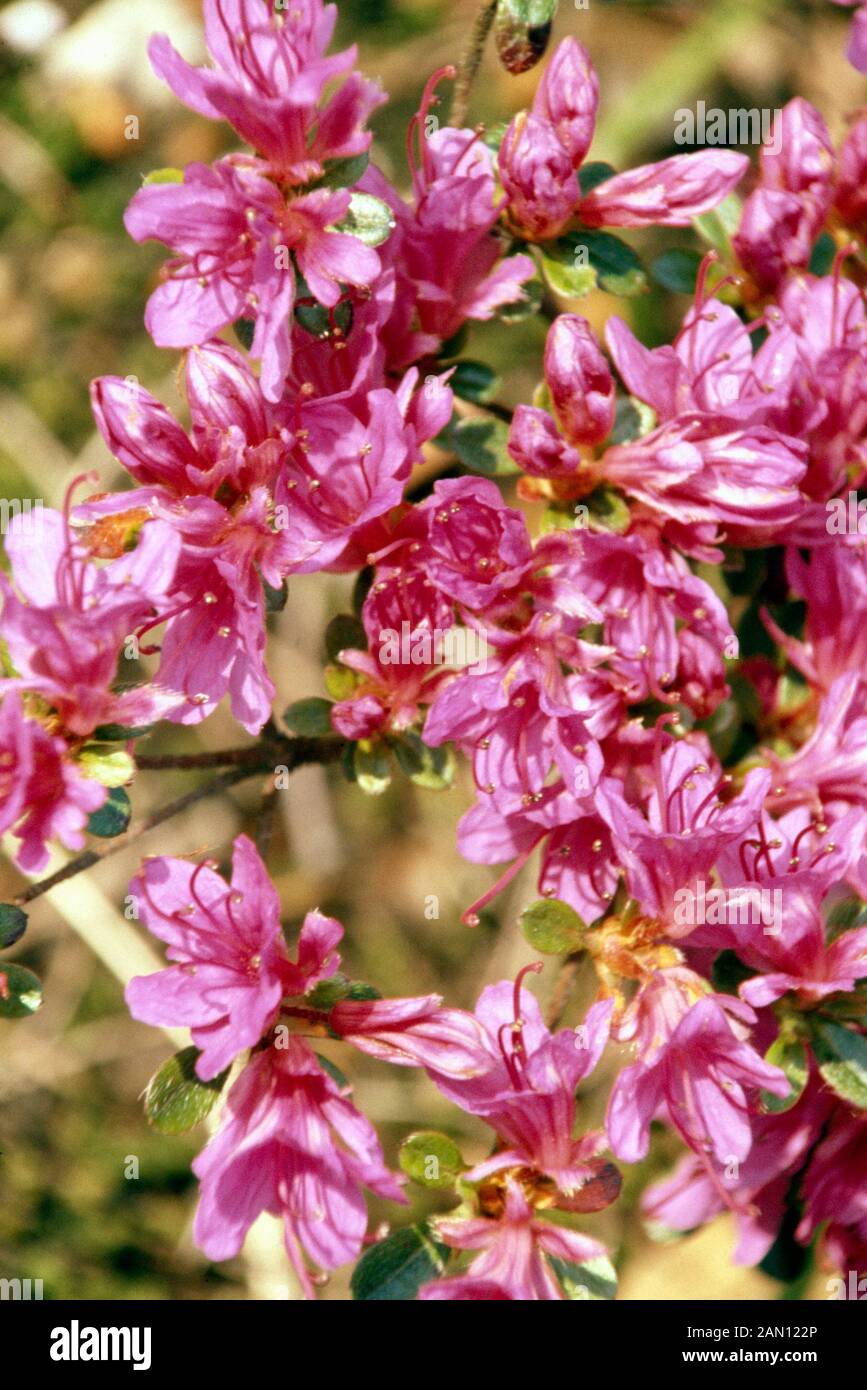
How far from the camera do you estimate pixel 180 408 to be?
3.91 meters

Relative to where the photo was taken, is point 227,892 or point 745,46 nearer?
point 227,892

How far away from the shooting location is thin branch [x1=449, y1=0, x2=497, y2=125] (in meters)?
2.45

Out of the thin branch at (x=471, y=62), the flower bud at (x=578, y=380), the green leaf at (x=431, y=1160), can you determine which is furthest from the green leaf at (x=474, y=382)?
the green leaf at (x=431, y=1160)

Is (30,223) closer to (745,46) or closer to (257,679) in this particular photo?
(745,46)

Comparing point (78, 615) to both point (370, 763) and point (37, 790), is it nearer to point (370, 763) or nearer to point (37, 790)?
point (37, 790)

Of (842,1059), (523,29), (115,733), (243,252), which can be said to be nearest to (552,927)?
(842,1059)

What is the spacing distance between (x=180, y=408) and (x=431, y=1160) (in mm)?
2333

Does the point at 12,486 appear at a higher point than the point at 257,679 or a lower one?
lower

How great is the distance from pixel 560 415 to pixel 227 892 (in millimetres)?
858

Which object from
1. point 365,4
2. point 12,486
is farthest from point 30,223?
point 365,4

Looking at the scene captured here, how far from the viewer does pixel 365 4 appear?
14.3ft

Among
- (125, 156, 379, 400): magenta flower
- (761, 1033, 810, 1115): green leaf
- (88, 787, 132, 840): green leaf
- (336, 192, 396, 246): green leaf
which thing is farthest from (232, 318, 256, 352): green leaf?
(761, 1033, 810, 1115): green leaf

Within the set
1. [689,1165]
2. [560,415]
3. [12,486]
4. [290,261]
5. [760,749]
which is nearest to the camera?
[290,261]

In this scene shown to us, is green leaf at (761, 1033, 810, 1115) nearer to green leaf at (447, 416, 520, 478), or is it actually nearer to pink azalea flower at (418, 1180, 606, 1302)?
pink azalea flower at (418, 1180, 606, 1302)
